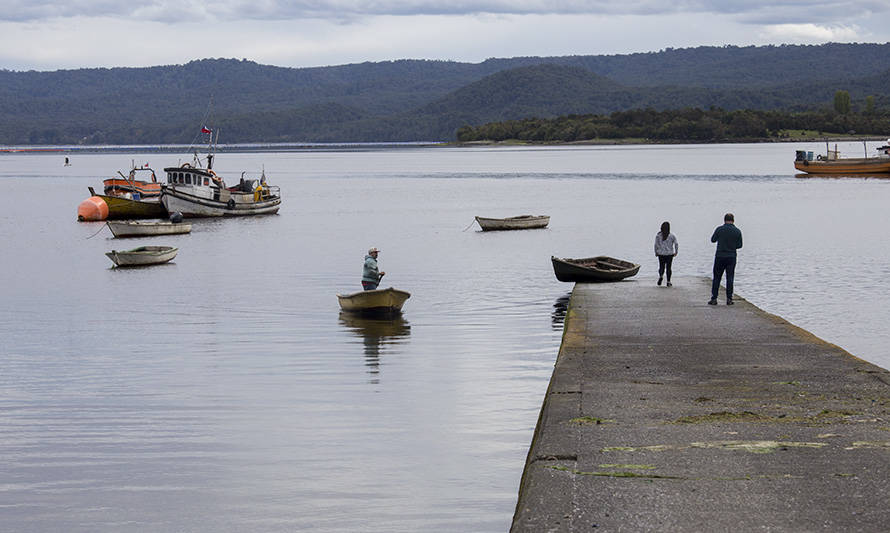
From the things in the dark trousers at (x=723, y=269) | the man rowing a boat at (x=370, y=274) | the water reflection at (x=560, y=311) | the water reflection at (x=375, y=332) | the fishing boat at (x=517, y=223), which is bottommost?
the fishing boat at (x=517, y=223)

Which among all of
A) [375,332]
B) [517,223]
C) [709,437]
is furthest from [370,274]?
[517,223]

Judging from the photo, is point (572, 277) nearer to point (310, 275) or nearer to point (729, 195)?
point (310, 275)

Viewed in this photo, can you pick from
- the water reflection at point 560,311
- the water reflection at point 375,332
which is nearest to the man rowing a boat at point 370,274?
the water reflection at point 375,332

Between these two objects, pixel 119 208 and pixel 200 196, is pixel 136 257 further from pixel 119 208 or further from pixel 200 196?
pixel 119 208

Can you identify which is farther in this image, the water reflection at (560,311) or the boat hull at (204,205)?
the boat hull at (204,205)

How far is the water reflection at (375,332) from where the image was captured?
24531 millimetres

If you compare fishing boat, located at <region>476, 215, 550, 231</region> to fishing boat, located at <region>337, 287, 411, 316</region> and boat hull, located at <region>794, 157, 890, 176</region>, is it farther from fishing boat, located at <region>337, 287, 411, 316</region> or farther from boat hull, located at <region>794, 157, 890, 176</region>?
boat hull, located at <region>794, 157, 890, 176</region>

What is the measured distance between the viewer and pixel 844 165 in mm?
136500

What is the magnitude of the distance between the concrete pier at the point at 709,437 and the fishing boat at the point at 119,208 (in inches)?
2403

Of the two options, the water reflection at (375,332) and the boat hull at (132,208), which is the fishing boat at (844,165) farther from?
the water reflection at (375,332)

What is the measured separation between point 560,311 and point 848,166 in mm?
114056

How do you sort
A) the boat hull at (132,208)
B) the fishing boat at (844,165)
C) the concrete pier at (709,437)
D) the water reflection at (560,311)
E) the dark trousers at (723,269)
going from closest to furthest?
the concrete pier at (709,437)
the dark trousers at (723,269)
the water reflection at (560,311)
the boat hull at (132,208)
the fishing boat at (844,165)

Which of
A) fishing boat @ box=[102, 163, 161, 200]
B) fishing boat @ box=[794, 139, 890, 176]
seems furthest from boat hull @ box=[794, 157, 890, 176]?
fishing boat @ box=[102, 163, 161, 200]

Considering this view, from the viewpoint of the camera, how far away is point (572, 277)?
33.8 m
